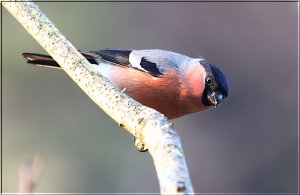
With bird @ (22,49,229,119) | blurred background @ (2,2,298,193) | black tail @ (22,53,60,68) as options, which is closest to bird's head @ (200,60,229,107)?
bird @ (22,49,229,119)

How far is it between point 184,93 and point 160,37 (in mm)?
4686

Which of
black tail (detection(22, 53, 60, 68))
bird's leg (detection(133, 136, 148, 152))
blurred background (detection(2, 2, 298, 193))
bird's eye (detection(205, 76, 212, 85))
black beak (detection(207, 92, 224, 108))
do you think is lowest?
bird's leg (detection(133, 136, 148, 152))

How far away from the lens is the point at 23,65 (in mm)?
5516

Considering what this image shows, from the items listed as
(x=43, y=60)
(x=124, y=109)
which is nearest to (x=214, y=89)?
(x=43, y=60)

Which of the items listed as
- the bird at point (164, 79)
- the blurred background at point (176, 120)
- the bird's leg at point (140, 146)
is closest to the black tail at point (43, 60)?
the bird at point (164, 79)

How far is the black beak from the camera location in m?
2.22

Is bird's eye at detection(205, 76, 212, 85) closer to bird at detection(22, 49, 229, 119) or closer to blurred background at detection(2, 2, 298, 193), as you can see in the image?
bird at detection(22, 49, 229, 119)

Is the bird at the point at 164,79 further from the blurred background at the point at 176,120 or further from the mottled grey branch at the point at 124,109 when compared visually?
the blurred background at the point at 176,120

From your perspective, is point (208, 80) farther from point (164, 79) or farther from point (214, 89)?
point (164, 79)

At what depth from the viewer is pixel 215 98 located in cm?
222

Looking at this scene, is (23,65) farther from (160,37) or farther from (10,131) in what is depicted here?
(160,37)

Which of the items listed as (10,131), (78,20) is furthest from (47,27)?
(78,20)

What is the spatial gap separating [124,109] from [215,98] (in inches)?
44.9

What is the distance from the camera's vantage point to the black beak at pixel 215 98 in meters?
2.22
